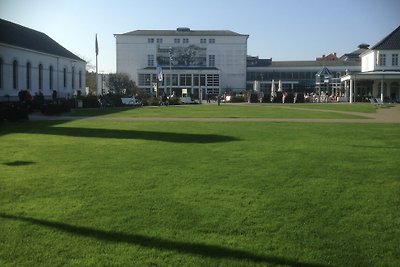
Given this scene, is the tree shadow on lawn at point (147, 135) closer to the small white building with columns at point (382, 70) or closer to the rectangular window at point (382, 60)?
the small white building with columns at point (382, 70)

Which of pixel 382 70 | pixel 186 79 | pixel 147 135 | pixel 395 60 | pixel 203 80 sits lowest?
pixel 147 135

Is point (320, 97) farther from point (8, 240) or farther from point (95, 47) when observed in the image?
point (8, 240)

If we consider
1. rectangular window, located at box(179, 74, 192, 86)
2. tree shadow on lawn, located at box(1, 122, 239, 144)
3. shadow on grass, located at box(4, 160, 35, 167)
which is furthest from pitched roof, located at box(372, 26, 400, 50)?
shadow on grass, located at box(4, 160, 35, 167)

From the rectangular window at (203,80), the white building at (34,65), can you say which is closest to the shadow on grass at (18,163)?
the white building at (34,65)

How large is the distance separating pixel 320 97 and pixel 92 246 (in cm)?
7153

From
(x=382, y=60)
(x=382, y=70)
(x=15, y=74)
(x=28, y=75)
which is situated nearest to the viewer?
(x=15, y=74)

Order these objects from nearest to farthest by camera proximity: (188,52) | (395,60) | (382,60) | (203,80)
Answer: (395,60)
(382,60)
(203,80)
(188,52)

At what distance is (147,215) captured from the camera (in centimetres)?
656

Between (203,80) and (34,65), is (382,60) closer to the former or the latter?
(203,80)

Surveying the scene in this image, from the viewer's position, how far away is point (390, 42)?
77188 millimetres

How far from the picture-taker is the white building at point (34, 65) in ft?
148

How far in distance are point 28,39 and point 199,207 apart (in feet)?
171

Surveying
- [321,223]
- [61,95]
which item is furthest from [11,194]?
[61,95]

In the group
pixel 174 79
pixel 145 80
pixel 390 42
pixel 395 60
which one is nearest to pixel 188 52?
pixel 174 79
